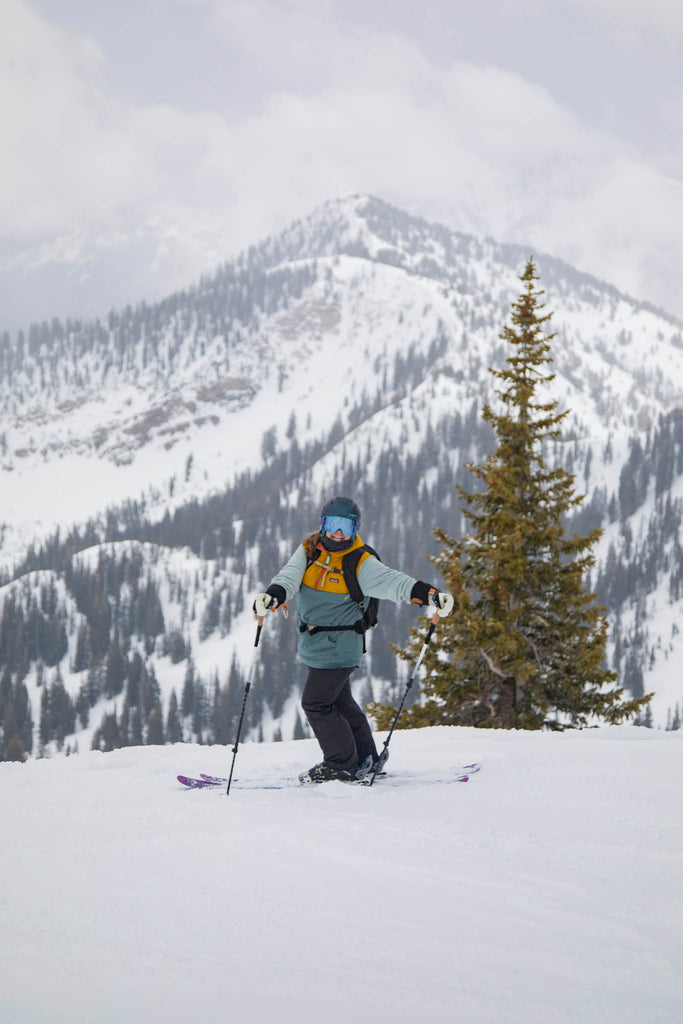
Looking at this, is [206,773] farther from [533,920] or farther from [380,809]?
[533,920]

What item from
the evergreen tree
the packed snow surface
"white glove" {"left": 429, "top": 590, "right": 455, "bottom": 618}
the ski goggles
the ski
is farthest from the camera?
the evergreen tree

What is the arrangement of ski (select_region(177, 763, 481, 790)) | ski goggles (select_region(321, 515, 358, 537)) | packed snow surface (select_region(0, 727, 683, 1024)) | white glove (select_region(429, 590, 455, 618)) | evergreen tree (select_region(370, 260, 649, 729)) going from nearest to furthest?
packed snow surface (select_region(0, 727, 683, 1024)), white glove (select_region(429, 590, 455, 618)), ski goggles (select_region(321, 515, 358, 537)), ski (select_region(177, 763, 481, 790)), evergreen tree (select_region(370, 260, 649, 729))

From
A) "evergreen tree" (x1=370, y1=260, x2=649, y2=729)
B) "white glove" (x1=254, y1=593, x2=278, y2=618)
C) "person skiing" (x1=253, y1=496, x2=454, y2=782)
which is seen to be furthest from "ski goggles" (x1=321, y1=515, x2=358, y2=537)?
"evergreen tree" (x1=370, y1=260, x2=649, y2=729)

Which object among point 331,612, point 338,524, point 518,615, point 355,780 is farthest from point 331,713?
point 518,615

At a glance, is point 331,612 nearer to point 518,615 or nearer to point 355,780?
point 355,780

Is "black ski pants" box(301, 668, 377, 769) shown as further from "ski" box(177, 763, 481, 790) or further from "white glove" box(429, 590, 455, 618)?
"white glove" box(429, 590, 455, 618)

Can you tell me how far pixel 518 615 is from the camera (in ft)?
47.7

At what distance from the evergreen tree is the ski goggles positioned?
816 centimetres

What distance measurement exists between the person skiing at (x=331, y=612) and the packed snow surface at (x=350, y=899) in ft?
1.47

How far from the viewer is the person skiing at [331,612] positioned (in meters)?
6.57

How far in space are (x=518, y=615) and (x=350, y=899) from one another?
11220 mm

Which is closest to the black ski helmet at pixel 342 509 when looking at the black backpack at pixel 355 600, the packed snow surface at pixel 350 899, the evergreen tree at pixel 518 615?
the black backpack at pixel 355 600

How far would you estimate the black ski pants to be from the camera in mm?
6695

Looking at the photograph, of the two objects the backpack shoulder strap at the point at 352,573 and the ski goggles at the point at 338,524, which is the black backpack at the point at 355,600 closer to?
the backpack shoulder strap at the point at 352,573
